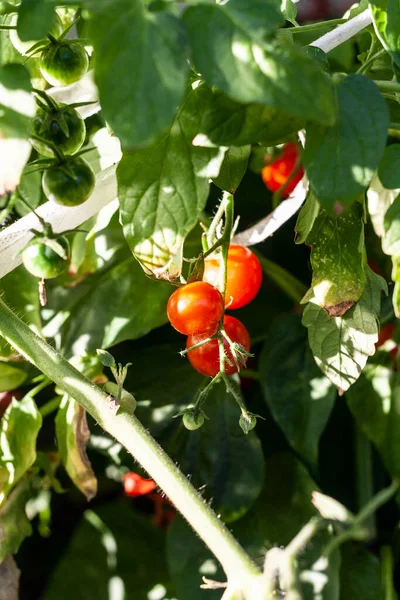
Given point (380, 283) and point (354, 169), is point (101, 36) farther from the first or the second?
point (380, 283)

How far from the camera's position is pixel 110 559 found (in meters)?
0.69

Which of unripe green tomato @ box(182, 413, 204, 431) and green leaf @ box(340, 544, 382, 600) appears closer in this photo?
unripe green tomato @ box(182, 413, 204, 431)

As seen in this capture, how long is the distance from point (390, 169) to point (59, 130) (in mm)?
171

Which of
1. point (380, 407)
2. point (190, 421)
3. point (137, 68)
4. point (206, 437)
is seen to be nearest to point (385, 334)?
point (380, 407)

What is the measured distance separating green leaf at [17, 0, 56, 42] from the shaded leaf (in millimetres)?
364

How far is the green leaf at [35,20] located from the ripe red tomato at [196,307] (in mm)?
169

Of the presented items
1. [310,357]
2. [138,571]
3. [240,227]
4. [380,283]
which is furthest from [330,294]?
[138,571]

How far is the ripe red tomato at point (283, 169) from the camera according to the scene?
2.03ft

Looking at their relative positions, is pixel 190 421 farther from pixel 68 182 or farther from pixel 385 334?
pixel 385 334

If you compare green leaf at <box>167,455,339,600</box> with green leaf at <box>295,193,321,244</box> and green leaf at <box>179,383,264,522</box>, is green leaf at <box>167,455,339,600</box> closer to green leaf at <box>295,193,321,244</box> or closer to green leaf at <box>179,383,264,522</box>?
green leaf at <box>179,383,264,522</box>

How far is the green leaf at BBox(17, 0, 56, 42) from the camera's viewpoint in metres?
0.29

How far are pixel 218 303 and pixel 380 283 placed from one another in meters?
0.11

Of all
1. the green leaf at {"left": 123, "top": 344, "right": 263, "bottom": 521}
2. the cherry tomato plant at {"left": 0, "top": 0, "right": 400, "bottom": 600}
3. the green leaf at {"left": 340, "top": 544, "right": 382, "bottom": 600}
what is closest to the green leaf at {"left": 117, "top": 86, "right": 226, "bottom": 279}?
the cherry tomato plant at {"left": 0, "top": 0, "right": 400, "bottom": 600}

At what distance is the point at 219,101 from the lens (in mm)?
336
